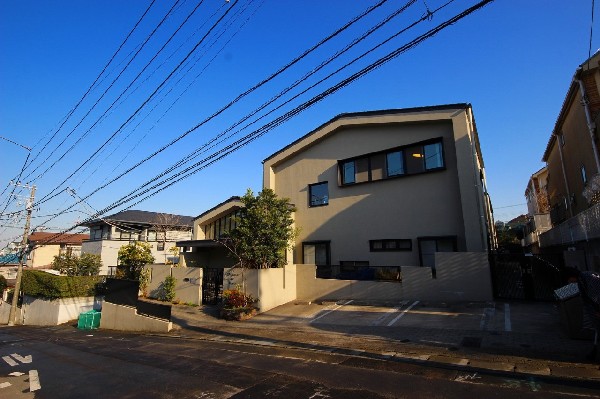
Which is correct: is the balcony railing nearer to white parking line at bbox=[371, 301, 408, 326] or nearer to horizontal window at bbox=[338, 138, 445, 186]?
horizontal window at bbox=[338, 138, 445, 186]

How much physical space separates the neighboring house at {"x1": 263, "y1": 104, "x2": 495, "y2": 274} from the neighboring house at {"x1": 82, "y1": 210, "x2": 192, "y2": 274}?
20.5m

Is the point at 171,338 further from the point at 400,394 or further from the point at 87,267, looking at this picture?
the point at 87,267

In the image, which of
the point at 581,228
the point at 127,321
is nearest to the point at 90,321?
the point at 127,321

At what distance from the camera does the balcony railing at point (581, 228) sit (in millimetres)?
9312

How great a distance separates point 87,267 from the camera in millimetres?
31281

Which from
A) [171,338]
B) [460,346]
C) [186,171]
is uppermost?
Result: [186,171]

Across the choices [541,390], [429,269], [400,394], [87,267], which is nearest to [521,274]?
[429,269]

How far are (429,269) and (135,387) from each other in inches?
433

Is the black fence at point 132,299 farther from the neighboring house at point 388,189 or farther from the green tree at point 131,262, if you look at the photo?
the neighboring house at point 388,189

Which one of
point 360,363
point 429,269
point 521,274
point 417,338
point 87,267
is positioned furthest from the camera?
point 87,267

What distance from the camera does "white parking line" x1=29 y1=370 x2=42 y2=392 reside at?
7651 millimetres

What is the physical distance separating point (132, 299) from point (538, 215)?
29.5 m

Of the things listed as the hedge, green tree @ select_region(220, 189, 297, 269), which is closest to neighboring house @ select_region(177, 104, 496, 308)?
green tree @ select_region(220, 189, 297, 269)

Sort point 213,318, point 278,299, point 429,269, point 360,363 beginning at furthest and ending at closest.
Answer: point 278,299 → point 213,318 → point 429,269 → point 360,363
